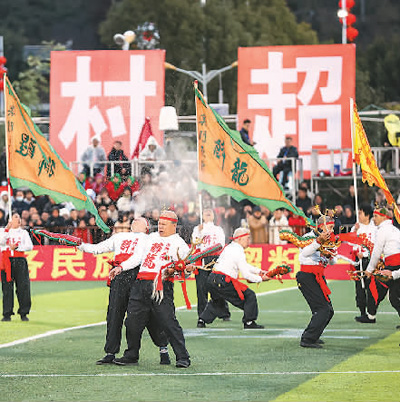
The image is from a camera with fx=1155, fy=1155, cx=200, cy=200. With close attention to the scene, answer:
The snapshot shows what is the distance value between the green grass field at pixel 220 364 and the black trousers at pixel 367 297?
299 millimetres

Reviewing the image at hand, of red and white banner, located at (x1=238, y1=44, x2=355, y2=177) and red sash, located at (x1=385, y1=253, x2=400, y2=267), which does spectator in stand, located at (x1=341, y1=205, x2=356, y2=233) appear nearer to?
red and white banner, located at (x1=238, y1=44, x2=355, y2=177)

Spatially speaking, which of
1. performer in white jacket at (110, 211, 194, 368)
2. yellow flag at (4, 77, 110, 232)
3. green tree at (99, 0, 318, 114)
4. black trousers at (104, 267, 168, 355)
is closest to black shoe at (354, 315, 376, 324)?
yellow flag at (4, 77, 110, 232)

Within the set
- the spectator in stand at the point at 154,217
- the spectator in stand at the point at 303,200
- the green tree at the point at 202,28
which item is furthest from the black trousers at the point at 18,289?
the green tree at the point at 202,28

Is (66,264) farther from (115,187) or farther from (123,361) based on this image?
(123,361)

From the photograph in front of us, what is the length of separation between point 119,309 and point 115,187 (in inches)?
253

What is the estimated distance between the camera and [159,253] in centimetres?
1410

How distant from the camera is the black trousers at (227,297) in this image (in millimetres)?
18859

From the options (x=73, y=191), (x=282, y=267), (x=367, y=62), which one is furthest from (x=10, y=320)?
(x=367, y=62)

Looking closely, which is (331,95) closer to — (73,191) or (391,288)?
(73,191)

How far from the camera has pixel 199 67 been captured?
198ft

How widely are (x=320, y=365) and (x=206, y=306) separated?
215 inches

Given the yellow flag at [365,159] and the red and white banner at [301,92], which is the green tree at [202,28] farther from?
the yellow flag at [365,159]

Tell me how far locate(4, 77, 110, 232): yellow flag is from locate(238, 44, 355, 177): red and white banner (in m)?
12.5

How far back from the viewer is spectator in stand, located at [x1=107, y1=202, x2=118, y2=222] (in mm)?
25188
